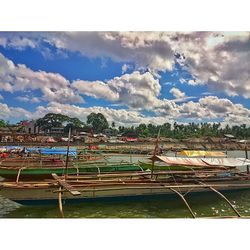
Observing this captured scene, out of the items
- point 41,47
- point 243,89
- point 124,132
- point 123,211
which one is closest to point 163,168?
point 124,132

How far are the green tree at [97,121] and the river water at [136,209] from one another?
1890 millimetres

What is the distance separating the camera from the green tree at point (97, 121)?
722 centimetres

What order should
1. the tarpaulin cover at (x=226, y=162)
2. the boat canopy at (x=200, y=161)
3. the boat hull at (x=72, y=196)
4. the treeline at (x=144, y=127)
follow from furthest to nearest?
the treeline at (x=144, y=127)
the tarpaulin cover at (x=226, y=162)
the boat canopy at (x=200, y=161)
the boat hull at (x=72, y=196)

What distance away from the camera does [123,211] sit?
5.86 m

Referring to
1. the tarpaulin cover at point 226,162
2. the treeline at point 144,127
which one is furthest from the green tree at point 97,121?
the tarpaulin cover at point 226,162

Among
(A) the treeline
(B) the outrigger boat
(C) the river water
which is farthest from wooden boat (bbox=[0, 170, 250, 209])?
(A) the treeline

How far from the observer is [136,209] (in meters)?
5.97

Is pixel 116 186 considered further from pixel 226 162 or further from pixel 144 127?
pixel 226 162

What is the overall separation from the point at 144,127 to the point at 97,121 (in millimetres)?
1015

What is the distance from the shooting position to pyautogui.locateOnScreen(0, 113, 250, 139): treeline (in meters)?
6.85

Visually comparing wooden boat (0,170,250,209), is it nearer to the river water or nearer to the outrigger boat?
the outrigger boat

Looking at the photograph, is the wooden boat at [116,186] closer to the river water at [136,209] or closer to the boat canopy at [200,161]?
the river water at [136,209]

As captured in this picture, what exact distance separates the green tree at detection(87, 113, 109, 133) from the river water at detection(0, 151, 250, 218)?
1.89 meters
